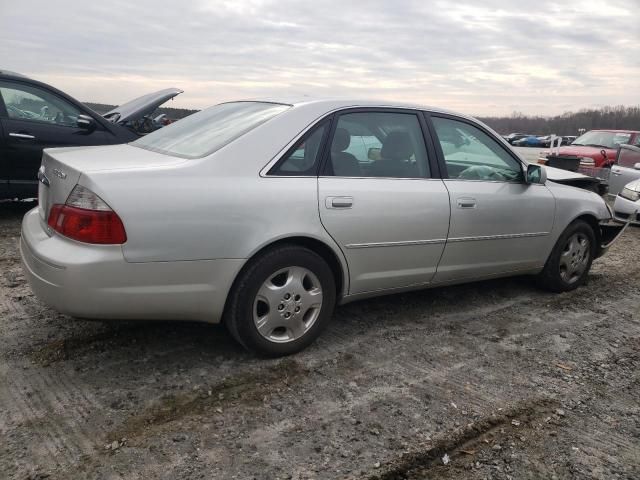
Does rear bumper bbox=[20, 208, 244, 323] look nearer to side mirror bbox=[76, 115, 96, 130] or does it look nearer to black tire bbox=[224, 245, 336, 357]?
black tire bbox=[224, 245, 336, 357]

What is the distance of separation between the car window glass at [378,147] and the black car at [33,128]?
13.2ft

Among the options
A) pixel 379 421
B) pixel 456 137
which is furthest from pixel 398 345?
pixel 456 137

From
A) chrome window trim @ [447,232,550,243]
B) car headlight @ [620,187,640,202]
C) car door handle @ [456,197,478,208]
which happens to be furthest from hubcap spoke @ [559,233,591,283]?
car headlight @ [620,187,640,202]

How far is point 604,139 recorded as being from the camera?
1336cm

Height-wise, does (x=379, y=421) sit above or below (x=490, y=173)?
below

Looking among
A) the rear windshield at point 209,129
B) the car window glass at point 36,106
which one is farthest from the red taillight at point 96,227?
the car window glass at point 36,106

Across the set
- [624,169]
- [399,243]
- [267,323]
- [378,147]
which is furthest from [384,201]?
[624,169]

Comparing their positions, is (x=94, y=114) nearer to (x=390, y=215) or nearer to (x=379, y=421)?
(x=390, y=215)

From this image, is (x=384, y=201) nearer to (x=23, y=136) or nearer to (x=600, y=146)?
(x=23, y=136)

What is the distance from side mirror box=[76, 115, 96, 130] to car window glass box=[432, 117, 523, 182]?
4.23 m

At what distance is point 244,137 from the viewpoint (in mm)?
3061

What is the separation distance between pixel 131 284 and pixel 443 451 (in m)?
1.65

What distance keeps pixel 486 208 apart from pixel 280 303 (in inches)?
68.5

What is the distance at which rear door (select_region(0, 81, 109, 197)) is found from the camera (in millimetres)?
5930
